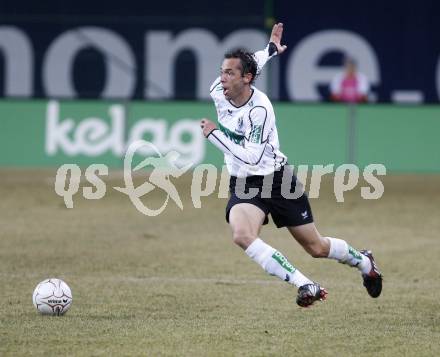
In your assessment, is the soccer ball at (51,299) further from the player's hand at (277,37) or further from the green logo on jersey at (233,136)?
the player's hand at (277,37)

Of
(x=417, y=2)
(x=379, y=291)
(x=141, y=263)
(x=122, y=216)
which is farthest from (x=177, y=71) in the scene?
(x=379, y=291)

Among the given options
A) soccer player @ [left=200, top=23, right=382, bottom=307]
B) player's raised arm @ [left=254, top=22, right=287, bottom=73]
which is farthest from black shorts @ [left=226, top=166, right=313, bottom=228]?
player's raised arm @ [left=254, top=22, right=287, bottom=73]

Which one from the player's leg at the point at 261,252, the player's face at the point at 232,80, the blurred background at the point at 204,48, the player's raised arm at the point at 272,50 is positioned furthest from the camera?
the blurred background at the point at 204,48

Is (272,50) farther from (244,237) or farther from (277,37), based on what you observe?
(244,237)

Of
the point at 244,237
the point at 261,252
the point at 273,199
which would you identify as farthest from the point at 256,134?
the point at 261,252

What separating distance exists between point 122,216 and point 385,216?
406 cm

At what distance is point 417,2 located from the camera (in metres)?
26.3

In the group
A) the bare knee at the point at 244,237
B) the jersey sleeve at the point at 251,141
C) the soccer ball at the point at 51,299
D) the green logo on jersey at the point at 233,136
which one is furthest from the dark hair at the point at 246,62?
the soccer ball at the point at 51,299

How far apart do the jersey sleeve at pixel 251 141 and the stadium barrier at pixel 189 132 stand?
12812mm

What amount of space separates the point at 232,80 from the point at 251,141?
0.55m

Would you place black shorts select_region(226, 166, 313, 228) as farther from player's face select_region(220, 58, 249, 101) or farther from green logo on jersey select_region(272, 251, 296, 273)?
player's face select_region(220, 58, 249, 101)

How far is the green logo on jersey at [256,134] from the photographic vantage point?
919cm

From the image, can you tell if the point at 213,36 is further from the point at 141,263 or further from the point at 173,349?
the point at 173,349

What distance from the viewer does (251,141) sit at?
30.2 ft
